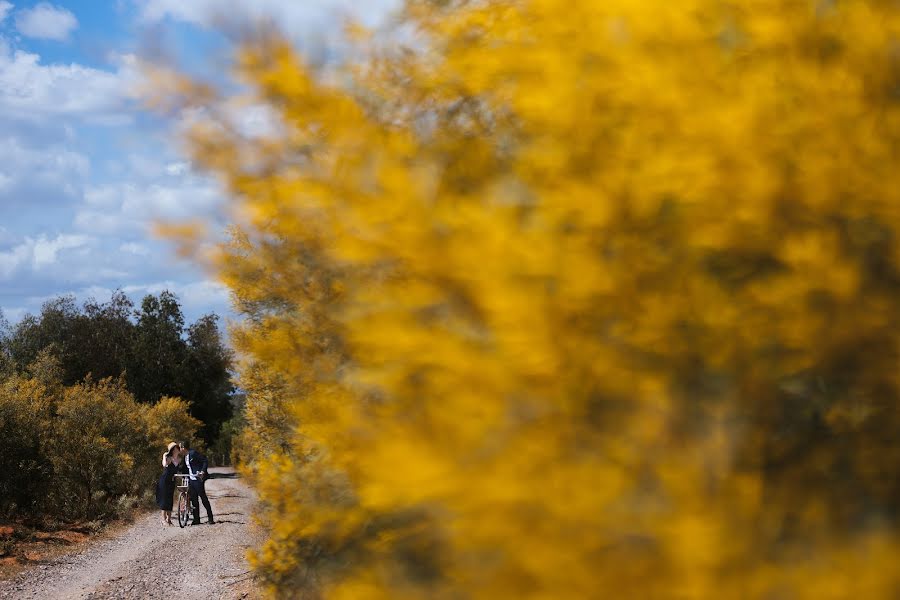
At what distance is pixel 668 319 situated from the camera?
66.5 inches

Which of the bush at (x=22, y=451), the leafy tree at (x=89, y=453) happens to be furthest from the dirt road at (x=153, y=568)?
the leafy tree at (x=89, y=453)

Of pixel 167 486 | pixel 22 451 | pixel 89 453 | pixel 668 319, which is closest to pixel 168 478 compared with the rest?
pixel 167 486

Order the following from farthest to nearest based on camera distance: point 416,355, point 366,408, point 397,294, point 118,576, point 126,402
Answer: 1. point 126,402
2. point 118,576
3. point 366,408
4. point 397,294
5. point 416,355

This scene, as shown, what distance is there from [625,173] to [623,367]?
37 cm

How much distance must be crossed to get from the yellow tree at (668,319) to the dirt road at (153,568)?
7687 millimetres

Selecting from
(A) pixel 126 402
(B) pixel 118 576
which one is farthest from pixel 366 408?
(A) pixel 126 402

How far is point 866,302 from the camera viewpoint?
166 centimetres

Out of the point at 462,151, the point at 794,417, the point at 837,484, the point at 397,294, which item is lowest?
the point at 837,484

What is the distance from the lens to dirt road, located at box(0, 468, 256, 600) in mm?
11852

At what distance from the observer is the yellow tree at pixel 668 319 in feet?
5.17

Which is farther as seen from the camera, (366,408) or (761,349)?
(366,408)

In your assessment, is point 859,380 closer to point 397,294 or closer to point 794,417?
point 794,417

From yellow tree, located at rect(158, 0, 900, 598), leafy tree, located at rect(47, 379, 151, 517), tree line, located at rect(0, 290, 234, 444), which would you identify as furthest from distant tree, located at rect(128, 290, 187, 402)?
yellow tree, located at rect(158, 0, 900, 598)

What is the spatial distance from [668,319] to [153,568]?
13699 millimetres
